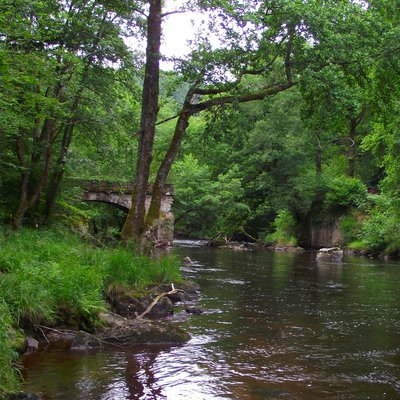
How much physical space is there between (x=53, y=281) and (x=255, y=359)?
3.52 m

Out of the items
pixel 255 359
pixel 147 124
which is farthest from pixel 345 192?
pixel 255 359

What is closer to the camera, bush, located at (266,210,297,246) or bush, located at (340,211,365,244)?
bush, located at (340,211,365,244)

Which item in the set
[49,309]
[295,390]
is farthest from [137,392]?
[49,309]

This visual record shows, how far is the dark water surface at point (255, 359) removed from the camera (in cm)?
584

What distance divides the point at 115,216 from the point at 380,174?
889 inches

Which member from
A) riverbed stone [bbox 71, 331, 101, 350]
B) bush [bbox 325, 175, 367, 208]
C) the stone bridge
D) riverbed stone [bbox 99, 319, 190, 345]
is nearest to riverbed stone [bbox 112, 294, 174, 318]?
riverbed stone [bbox 99, 319, 190, 345]

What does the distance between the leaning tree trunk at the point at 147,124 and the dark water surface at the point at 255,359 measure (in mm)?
2839

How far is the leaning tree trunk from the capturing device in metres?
13.4

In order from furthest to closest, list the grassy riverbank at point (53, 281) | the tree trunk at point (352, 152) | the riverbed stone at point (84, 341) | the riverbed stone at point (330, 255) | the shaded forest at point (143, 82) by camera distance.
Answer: the tree trunk at point (352, 152), the riverbed stone at point (330, 255), the shaded forest at point (143, 82), the riverbed stone at point (84, 341), the grassy riverbank at point (53, 281)

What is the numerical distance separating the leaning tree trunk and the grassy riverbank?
1.23 meters

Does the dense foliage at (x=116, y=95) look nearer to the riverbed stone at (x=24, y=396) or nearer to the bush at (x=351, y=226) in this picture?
the riverbed stone at (x=24, y=396)

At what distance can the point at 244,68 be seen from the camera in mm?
13938

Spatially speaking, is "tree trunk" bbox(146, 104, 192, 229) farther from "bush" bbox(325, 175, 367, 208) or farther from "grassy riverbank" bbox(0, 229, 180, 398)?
"bush" bbox(325, 175, 367, 208)

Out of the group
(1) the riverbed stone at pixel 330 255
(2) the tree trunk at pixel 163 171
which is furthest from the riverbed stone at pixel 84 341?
(1) the riverbed stone at pixel 330 255
